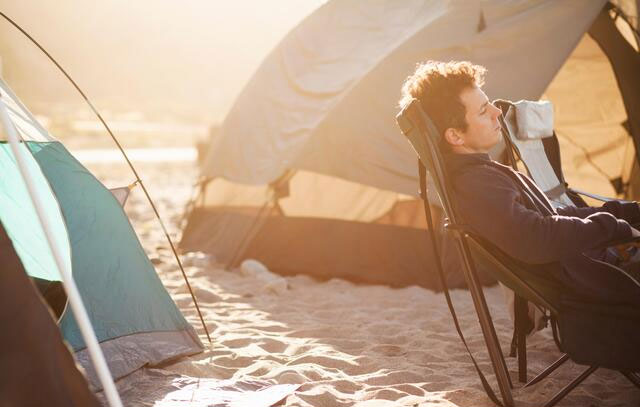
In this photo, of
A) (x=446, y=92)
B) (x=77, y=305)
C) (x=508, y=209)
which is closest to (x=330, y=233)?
(x=446, y=92)

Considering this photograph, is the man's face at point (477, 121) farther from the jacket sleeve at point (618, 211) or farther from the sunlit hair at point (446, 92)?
the jacket sleeve at point (618, 211)

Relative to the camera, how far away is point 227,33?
7712cm

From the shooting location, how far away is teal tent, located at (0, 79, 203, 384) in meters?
3.28

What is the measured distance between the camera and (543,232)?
2561 millimetres

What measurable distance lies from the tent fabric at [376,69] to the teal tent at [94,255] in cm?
207

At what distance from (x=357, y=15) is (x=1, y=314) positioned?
4442 millimetres

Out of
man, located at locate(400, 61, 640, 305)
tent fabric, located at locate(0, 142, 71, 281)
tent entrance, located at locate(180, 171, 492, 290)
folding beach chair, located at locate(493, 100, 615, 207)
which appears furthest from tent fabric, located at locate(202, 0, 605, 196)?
tent fabric, located at locate(0, 142, 71, 281)

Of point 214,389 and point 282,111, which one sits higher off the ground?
point 282,111

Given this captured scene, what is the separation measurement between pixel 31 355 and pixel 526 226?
5.48ft

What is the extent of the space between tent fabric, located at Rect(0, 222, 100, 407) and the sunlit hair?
158 centimetres

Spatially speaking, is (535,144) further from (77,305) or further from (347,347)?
(77,305)

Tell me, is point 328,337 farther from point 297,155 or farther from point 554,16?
point 554,16

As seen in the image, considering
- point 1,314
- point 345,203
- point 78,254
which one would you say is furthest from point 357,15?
point 1,314

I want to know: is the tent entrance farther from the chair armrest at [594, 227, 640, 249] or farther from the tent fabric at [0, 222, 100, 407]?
the tent fabric at [0, 222, 100, 407]
